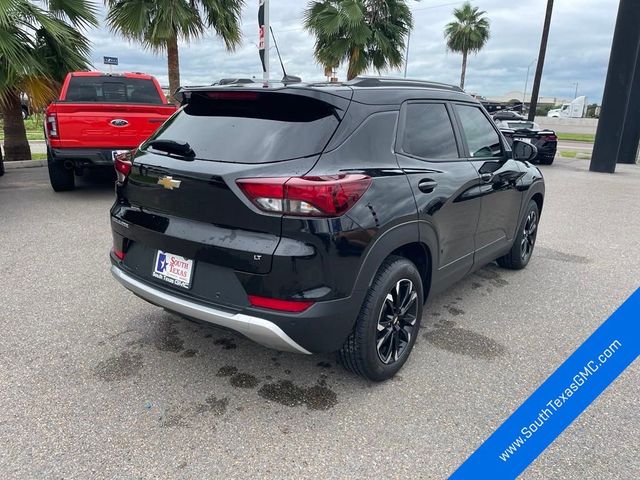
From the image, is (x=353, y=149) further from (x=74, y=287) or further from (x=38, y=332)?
(x=74, y=287)

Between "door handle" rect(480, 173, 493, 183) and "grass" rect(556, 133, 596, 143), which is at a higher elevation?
"door handle" rect(480, 173, 493, 183)

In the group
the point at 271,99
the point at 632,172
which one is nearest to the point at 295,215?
the point at 271,99

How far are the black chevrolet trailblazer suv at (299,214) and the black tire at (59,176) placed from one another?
5608mm

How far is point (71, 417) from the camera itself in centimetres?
253

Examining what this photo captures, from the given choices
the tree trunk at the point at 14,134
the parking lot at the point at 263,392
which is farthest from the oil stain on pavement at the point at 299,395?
the tree trunk at the point at 14,134

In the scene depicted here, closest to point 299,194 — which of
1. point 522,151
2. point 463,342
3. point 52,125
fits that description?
point 463,342

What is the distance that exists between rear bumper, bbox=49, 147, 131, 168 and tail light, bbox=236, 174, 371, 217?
18.4 ft

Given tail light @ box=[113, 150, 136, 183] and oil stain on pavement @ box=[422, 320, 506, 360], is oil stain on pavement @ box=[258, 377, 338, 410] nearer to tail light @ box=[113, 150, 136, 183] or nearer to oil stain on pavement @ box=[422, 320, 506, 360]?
oil stain on pavement @ box=[422, 320, 506, 360]

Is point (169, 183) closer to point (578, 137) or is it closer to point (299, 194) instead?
point (299, 194)

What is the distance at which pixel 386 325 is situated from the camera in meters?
2.88

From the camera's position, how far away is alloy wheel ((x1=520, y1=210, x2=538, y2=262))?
504 centimetres

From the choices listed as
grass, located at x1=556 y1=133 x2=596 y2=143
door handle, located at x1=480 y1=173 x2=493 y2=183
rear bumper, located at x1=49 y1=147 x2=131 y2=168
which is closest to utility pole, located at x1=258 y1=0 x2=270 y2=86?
rear bumper, located at x1=49 y1=147 x2=131 y2=168

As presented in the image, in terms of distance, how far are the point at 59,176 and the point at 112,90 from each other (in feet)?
5.71

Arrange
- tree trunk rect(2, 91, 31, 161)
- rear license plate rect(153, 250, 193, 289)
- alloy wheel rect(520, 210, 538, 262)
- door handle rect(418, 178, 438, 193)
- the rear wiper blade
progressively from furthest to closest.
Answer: tree trunk rect(2, 91, 31, 161), alloy wheel rect(520, 210, 538, 262), door handle rect(418, 178, 438, 193), the rear wiper blade, rear license plate rect(153, 250, 193, 289)
